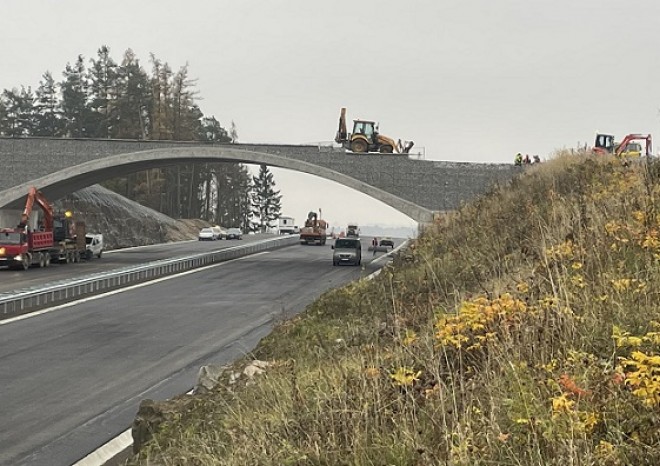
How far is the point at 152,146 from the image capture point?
182 feet

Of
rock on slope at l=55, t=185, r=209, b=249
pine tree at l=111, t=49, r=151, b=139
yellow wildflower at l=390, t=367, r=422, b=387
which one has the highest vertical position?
pine tree at l=111, t=49, r=151, b=139

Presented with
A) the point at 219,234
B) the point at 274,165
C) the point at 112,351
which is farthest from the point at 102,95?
the point at 112,351

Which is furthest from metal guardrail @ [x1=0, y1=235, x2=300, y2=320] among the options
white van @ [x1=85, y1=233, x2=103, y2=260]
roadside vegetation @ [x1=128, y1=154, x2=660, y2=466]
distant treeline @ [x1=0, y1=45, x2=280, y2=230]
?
distant treeline @ [x1=0, y1=45, x2=280, y2=230]

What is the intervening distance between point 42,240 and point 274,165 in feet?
63.4

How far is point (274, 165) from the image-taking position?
2146 inches

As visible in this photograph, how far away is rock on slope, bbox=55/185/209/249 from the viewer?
73625mm

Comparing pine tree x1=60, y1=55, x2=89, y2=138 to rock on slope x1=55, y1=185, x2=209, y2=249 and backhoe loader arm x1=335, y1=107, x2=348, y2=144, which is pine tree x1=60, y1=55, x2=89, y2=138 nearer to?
rock on slope x1=55, y1=185, x2=209, y2=249

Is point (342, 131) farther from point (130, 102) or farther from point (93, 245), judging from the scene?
point (130, 102)

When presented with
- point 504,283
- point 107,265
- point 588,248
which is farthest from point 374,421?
point 107,265

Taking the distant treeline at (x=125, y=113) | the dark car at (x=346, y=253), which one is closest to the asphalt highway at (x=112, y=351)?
the dark car at (x=346, y=253)

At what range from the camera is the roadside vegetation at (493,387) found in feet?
14.0

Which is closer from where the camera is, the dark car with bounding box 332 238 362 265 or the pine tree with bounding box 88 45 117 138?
the dark car with bounding box 332 238 362 265

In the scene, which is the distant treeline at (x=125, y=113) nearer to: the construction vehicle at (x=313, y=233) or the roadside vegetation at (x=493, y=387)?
the construction vehicle at (x=313, y=233)

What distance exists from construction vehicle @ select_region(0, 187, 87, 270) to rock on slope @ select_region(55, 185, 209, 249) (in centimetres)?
2481
